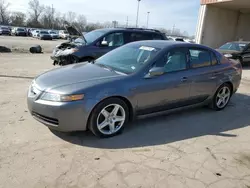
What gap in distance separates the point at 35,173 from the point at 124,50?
2.86 meters

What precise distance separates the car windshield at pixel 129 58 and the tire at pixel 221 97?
74.9 inches

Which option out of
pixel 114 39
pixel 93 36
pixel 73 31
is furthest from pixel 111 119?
pixel 73 31

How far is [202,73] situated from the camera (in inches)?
177

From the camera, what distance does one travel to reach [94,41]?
25.4 feet

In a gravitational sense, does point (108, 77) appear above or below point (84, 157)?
above

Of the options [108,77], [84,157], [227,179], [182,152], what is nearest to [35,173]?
[84,157]

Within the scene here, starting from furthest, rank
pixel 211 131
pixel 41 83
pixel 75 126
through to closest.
A: pixel 211 131
pixel 41 83
pixel 75 126

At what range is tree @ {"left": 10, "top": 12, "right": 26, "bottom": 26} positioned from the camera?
253 feet

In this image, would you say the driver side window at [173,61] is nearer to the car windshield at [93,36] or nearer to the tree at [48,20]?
the car windshield at [93,36]

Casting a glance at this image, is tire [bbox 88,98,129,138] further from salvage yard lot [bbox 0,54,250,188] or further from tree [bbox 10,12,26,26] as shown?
tree [bbox 10,12,26,26]

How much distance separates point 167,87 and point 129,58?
2.93 ft

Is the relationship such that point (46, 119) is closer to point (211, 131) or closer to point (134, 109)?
→ point (134, 109)

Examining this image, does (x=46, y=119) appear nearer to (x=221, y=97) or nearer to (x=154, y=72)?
(x=154, y=72)

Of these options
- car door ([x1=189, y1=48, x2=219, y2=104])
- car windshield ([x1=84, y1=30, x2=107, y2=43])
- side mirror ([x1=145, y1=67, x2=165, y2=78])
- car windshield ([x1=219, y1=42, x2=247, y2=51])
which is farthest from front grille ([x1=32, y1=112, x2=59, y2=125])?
car windshield ([x1=219, y1=42, x2=247, y2=51])
